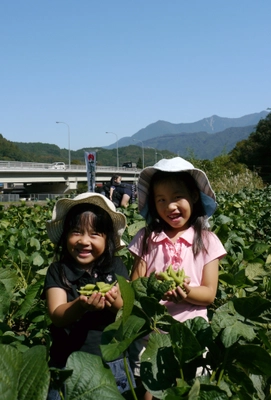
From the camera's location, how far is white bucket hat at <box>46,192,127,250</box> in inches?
90.4

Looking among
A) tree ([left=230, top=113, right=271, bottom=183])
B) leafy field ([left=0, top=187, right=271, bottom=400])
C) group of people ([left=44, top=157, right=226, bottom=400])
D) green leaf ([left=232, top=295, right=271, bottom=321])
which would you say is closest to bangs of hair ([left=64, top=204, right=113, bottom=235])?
group of people ([left=44, top=157, right=226, bottom=400])

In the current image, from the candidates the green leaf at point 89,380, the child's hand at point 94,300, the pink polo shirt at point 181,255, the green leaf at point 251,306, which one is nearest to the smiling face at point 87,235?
the pink polo shirt at point 181,255

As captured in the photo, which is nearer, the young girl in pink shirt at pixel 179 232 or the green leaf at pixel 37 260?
the young girl in pink shirt at pixel 179 232

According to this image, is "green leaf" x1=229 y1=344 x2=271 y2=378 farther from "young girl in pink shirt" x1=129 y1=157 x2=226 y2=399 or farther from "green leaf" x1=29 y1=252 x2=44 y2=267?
"green leaf" x1=29 y1=252 x2=44 y2=267

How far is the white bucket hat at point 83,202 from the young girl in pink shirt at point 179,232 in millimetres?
145

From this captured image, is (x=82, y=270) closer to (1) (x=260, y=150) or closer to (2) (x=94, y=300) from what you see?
(2) (x=94, y=300)

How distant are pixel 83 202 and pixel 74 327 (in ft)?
1.67

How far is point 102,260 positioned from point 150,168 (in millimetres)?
464

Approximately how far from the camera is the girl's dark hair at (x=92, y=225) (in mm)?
2238

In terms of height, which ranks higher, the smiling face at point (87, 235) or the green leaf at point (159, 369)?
the smiling face at point (87, 235)

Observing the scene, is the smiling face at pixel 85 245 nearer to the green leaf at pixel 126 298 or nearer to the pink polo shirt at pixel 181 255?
the pink polo shirt at pixel 181 255

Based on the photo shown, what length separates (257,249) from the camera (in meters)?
3.11

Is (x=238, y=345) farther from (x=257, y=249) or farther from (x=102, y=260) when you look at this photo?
(x=257, y=249)

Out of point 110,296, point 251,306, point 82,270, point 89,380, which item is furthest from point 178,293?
point 89,380
